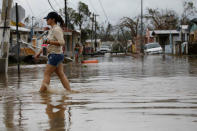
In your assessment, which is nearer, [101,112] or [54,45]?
[101,112]

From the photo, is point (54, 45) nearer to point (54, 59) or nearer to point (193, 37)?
point (54, 59)

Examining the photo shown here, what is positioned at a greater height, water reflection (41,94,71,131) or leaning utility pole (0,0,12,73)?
leaning utility pole (0,0,12,73)

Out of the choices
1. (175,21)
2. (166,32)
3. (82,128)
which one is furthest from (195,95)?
(175,21)

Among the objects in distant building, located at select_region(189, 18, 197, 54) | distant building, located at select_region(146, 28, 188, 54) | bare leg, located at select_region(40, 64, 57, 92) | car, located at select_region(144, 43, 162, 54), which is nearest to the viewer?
bare leg, located at select_region(40, 64, 57, 92)

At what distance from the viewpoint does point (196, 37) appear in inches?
2183

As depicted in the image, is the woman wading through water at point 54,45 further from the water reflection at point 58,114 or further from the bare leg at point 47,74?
the water reflection at point 58,114

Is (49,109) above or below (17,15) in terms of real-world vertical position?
below

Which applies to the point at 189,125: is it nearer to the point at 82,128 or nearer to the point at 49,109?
the point at 82,128

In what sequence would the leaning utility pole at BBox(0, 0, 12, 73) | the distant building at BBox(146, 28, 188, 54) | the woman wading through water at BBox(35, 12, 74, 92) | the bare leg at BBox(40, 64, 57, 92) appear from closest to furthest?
the woman wading through water at BBox(35, 12, 74, 92)
the bare leg at BBox(40, 64, 57, 92)
the leaning utility pole at BBox(0, 0, 12, 73)
the distant building at BBox(146, 28, 188, 54)

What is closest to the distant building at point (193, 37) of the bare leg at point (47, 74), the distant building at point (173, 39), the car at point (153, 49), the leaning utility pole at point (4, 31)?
the distant building at point (173, 39)

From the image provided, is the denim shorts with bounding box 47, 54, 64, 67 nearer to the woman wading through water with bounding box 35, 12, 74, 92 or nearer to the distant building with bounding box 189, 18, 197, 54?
the woman wading through water with bounding box 35, 12, 74, 92

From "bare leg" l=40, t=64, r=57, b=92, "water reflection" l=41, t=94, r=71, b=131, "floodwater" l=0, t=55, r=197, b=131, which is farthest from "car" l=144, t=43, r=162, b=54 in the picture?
"water reflection" l=41, t=94, r=71, b=131

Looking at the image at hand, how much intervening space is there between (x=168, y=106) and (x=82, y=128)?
1.92 meters

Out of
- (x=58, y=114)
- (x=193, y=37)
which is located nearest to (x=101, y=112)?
(x=58, y=114)
